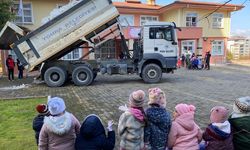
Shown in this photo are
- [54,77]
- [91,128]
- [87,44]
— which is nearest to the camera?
[91,128]

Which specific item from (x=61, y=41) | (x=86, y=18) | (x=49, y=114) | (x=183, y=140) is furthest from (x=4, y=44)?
(x=183, y=140)

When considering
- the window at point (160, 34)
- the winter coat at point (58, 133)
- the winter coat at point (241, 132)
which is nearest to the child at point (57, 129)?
the winter coat at point (58, 133)

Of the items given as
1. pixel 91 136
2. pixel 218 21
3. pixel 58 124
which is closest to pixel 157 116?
pixel 91 136

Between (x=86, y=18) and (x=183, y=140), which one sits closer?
Result: (x=183, y=140)

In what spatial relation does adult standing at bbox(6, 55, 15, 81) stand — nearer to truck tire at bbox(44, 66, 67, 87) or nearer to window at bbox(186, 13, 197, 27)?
truck tire at bbox(44, 66, 67, 87)

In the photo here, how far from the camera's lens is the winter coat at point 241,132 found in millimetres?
3011

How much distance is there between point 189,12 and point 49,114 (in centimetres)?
2692

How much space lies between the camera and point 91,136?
3.03 m

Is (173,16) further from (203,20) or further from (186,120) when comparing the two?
(186,120)

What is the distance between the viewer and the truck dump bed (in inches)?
480

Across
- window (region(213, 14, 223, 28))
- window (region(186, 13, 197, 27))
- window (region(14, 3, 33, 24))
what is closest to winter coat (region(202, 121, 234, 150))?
window (region(14, 3, 33, 24))

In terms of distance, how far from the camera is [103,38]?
13.9 metres

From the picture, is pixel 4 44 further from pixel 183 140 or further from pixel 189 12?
pixel 189 12

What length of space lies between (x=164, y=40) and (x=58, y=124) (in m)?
10.7
